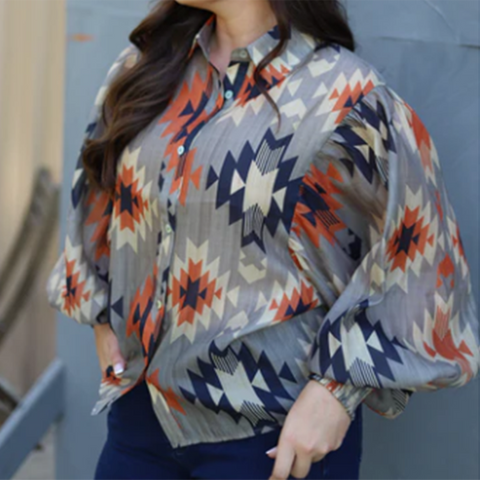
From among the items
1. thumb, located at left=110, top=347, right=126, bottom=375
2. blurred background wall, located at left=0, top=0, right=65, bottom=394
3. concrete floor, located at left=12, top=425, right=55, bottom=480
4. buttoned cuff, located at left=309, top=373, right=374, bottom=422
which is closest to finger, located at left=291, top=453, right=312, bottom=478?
buttoned cuff, located at left=309, top=373, right=374, bottom=422

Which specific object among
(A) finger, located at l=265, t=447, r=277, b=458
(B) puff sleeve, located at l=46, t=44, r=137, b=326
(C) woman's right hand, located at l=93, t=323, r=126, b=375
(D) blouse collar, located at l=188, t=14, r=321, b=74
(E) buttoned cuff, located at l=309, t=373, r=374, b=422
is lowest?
(A) finger, located at l=265, t=447, r=277, b=458

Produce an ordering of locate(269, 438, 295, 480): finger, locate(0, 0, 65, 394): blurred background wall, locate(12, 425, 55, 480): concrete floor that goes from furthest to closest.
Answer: locate(12, 425, 55, 480): concrete floor
locate(0, 0, 65, 394): blurred background wall
locate(269, 438, 295, 480): finger

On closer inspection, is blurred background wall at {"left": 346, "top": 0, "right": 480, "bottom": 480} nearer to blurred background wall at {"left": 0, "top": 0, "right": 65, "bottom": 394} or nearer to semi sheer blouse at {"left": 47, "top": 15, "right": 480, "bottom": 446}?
semi sheer blouse at {"left": 47, "top": 15, "right": 480, "bottom": 446}

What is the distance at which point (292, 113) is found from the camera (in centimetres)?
148

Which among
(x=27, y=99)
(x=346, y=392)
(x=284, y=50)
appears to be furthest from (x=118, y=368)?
(x=27, y=99)

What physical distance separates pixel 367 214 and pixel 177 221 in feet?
1.06

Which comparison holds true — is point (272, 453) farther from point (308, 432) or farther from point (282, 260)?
point (282, 260)

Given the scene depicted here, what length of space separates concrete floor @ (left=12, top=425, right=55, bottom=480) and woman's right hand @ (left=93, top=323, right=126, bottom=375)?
1798 mm

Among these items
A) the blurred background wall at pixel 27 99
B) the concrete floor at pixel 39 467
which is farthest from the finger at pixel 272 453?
the concrete floor at pixel 39 467

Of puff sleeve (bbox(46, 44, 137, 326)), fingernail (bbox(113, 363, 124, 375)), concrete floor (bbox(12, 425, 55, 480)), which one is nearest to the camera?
fingernail (bbox(113, 363, 124, 375))

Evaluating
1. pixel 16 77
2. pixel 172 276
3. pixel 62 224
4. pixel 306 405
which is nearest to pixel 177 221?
pixel 172 276

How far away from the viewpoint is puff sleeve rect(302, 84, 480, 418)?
1416 millimetres

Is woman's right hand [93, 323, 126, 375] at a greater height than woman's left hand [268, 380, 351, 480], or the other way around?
woman's right hand [93, 323, 126, 375]

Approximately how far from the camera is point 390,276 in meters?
1.46
